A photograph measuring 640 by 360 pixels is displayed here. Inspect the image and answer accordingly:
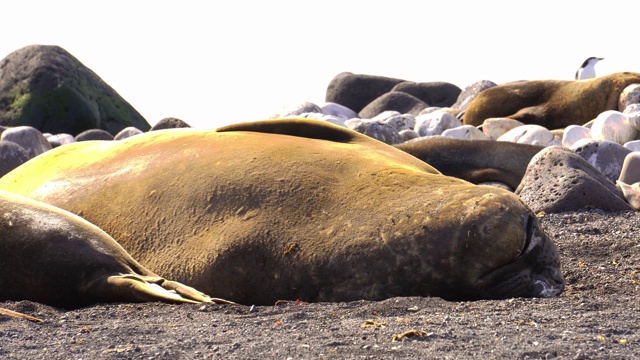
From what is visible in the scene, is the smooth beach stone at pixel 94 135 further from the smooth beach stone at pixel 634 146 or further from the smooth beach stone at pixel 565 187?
the smooth beach stone at pixel 565 187

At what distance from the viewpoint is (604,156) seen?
31.3 ft

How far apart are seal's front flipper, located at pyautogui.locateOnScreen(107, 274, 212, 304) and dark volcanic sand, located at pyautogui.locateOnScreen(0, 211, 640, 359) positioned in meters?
0.07

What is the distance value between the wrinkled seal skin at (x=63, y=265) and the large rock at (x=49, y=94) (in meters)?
16.8

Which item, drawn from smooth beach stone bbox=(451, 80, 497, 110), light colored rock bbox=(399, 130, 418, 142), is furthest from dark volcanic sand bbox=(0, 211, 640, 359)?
smooth beach stone bbox=(451, 80, 497, 110)

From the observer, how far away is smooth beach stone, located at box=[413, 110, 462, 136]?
1565cm

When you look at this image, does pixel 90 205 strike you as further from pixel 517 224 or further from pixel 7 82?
pixel 7 82

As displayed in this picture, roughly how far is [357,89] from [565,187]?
22.0 metres

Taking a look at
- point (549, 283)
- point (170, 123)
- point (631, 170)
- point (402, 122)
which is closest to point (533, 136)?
point (631, 170)

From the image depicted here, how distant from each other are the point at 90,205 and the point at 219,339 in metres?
1.92

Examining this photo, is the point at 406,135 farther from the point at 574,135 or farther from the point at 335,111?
the point at 335,111

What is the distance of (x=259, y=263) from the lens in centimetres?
435

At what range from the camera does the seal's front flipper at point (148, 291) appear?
4164 mm

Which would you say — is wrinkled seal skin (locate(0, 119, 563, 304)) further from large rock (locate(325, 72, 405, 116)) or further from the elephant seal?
large rock (locate(325, 72, 405, 116))

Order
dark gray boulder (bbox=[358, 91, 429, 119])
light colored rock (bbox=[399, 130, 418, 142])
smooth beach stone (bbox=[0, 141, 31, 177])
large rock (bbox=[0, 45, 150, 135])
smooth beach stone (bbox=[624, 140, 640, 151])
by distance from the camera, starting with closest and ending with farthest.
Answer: smooth beach stone (bbox=[0, 141, 31, 177]), smooth beach stone (bbox=[624, 140, 640, 151]), light colored rock (bbox=[399, 130, 418, 142]), large rock (bbox=[0, 45, 150, 135]), dark gray boulder (bbox=[358, 91, 429, 119])
